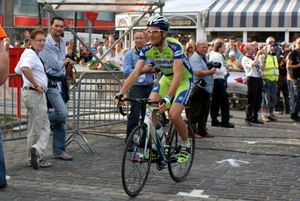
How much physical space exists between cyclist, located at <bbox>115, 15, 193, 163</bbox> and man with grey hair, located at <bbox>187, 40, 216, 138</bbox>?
3489mm

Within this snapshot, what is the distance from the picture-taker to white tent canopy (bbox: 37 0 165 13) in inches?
420

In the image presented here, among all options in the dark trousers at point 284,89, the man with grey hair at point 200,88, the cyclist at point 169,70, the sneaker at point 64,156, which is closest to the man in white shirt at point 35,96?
the sneaker at point 64,156

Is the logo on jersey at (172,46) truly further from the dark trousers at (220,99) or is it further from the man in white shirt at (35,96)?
the dark trousers at (220,99)

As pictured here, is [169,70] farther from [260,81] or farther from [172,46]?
[260,81]

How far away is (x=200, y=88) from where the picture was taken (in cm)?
1015

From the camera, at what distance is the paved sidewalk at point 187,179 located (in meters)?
5.89

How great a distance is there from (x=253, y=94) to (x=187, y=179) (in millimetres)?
5943

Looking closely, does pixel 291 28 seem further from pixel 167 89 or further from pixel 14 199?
pixel 14 199

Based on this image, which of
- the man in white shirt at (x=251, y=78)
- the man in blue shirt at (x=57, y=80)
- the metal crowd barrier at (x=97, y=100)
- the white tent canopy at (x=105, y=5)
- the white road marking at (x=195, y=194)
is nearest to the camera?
the white road marking at (x=195, y=194)

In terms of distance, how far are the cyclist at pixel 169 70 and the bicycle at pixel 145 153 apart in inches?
5.2

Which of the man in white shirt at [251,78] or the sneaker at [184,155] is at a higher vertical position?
the man in white shirt at [251,78]

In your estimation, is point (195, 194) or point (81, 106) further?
point (81, 106)

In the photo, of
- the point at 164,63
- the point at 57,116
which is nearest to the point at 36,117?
the point at 57,116

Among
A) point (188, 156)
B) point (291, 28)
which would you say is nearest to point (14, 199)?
point (188, 156)
